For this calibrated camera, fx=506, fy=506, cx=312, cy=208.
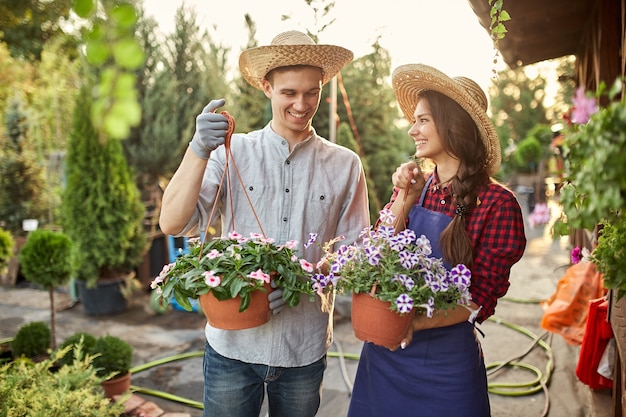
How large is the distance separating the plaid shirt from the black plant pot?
5033 millimetres

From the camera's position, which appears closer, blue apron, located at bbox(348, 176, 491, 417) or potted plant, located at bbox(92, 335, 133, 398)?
blue apron, located at bbox(348, 176, 491, 417)

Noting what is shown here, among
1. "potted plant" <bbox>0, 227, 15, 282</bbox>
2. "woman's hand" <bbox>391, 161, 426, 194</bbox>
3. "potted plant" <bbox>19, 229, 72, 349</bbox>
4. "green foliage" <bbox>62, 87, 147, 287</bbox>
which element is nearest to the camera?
"woman's hand" <bbox>391, 161, 426, 194</bbox>

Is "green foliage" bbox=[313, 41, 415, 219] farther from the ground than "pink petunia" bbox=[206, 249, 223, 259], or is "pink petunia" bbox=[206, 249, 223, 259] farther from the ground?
"green foliage" bbox=[313, 41, 415, 219]

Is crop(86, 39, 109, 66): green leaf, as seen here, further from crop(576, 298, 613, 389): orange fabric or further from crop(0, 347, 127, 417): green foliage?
crop(576, 298, 613, 389): orange fabric

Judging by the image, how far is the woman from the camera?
64.1 inches

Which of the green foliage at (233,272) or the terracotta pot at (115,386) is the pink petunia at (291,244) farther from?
the terracotta pot at (115,386)

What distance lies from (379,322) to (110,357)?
240cm

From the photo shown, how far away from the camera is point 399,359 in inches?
68.2

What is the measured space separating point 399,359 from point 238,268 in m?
0.66

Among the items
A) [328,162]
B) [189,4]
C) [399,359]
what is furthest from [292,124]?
[189,4]

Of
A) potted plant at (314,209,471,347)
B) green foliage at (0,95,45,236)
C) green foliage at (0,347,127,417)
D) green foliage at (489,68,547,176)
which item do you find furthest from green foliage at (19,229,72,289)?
green foliage at (489,68,547,176)

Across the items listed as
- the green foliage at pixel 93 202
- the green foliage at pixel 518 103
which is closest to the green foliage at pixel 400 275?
the green foliage at pixel 93 202

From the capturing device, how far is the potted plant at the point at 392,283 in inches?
55.5

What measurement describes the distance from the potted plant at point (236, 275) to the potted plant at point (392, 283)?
152 millimetres
